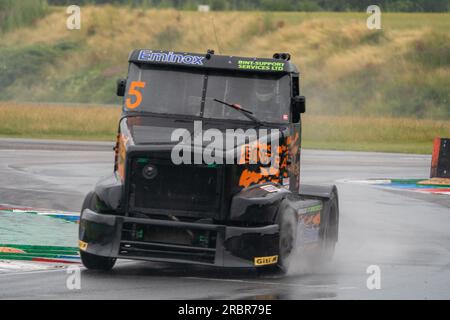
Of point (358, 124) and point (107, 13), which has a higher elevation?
point (107, 13)

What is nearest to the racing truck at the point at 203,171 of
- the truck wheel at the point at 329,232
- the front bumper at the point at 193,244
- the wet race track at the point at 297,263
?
the front bumper at the point at 193,244

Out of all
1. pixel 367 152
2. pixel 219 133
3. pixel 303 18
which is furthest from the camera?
pixel 303 18

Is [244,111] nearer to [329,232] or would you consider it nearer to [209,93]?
[209,93]

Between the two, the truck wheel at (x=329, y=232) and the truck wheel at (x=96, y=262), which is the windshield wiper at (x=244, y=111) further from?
the truck wheel at (x=96, y=262)

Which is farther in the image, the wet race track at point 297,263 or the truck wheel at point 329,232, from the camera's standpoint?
the truck wheel at point 329,232

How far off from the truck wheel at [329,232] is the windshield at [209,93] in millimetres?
1966

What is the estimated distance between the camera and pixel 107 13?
74312 millimetres

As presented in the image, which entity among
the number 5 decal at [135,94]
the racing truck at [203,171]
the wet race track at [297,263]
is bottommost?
the wet race track at [297,263]

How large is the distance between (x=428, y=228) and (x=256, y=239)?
7.12 meters

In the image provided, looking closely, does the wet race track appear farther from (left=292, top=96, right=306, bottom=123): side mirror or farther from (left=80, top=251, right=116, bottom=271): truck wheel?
(left=292, top=96, right=306, bottom=123): side mirror

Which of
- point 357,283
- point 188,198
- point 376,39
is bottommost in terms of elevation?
point 357,283

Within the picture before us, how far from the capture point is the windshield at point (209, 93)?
1337cm

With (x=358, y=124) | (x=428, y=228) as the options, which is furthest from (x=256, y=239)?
(x=358, y=124)

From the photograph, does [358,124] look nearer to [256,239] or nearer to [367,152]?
[367,152]
